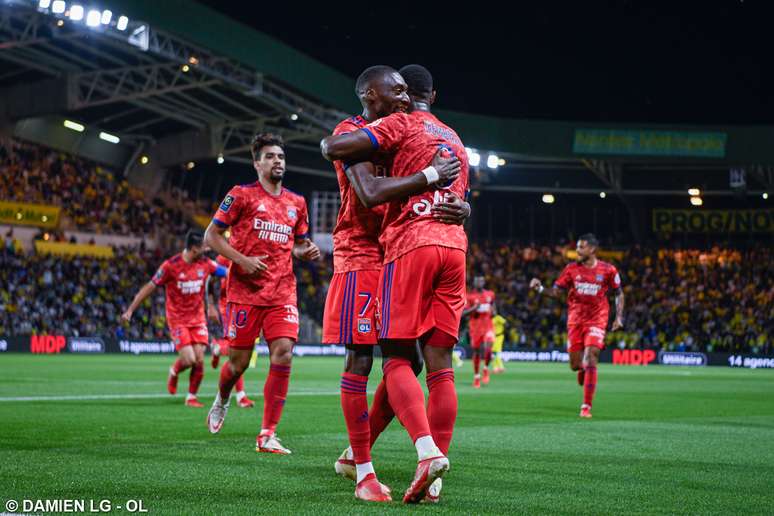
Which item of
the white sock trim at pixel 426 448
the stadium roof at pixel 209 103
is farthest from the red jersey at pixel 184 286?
the stadium roof at pixel 209 103

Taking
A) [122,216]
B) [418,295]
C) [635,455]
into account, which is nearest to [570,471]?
[635,455]

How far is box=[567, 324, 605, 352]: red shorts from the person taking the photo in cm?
1409

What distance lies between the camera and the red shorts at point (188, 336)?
14469mm

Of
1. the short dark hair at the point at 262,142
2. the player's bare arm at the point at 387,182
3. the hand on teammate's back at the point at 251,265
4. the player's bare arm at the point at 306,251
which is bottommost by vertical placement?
the hand on teammate's back at the point at 251,265

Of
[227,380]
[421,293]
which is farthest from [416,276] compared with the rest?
[227,380]

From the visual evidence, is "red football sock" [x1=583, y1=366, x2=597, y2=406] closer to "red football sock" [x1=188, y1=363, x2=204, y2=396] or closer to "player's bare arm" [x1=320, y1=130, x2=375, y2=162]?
"red football sock" [x1=188, y1=363, x2=204, y2=396]

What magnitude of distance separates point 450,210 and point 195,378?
9.16 m

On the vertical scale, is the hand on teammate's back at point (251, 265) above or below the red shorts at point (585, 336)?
above

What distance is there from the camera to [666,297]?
171 feet

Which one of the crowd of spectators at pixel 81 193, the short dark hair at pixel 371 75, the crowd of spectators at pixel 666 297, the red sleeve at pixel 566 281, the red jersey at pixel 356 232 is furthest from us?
the crowd of spectators at pixel 666 297

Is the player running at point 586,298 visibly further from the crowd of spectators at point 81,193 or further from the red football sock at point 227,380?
the crowd of spectators at point 81,193

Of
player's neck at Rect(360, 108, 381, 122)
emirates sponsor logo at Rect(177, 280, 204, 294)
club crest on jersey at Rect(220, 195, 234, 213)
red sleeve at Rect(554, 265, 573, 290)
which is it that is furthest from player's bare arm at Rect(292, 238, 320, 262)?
red sleeve at Rect(554, 265, 573, 290)

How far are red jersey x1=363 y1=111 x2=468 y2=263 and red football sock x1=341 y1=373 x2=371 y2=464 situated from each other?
0.86 m

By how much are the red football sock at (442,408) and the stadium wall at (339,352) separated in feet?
100
